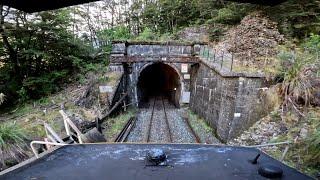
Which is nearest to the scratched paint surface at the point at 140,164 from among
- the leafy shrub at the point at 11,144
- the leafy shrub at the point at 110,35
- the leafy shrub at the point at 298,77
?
the leafy shrub at the point at 11,144

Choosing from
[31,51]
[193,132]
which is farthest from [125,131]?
[31,51]

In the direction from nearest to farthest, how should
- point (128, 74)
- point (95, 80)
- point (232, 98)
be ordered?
point (232, 98)
point (95, 80)
point (128, 74)

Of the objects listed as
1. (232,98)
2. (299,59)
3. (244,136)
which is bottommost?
(244,136)

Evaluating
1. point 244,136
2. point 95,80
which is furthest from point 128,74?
point 244,136

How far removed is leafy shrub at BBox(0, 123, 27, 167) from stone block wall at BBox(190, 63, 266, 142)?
21.8 ft

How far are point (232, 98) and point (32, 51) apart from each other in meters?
8.52

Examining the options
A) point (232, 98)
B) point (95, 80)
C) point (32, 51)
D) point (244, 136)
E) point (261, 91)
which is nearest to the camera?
point (244, 136)

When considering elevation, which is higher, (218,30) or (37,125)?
(218,30)

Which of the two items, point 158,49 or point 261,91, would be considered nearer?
point 261,91

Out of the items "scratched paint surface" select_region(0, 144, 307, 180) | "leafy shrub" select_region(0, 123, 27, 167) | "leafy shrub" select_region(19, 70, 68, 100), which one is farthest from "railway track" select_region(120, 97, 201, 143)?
"scratched paint surface" select_region(0, 144, 307, 180)

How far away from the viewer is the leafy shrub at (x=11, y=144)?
5.80m

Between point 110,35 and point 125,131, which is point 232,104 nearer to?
point 125,131

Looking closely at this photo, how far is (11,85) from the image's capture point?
13.0 metres

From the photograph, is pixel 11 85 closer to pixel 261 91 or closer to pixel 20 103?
pixel 20 103
